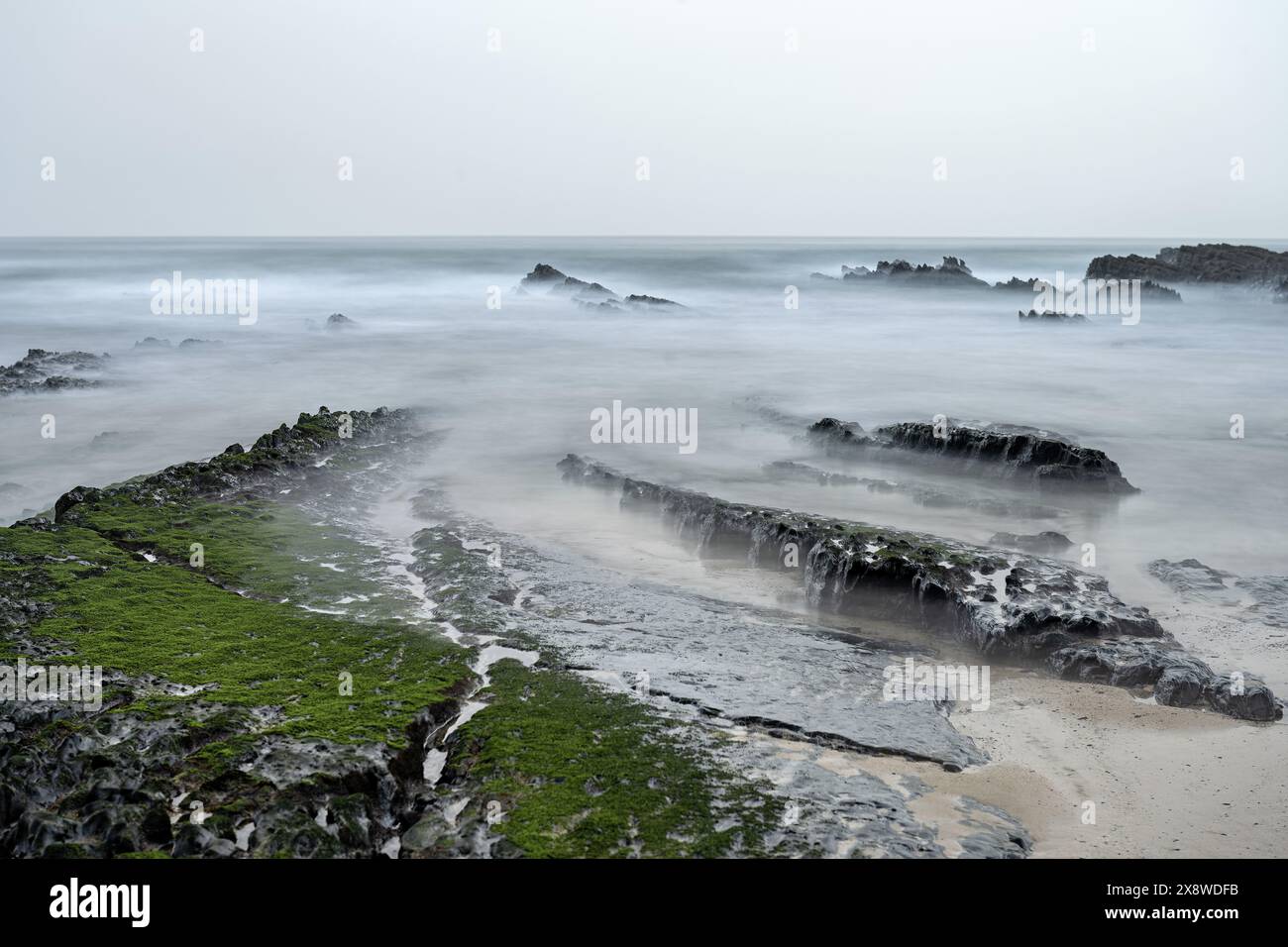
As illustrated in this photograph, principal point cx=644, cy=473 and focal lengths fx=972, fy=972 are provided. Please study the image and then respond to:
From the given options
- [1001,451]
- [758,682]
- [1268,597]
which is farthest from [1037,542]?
[758,682]

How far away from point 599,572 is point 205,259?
430ft

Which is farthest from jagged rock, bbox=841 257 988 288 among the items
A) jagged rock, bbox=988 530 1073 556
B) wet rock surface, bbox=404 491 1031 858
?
wet rock surface, bbox=404 491 1031 858

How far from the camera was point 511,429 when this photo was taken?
2684cm

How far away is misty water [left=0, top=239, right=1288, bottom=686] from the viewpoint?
60.5ft

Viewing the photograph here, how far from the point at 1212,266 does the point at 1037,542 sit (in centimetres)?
5962

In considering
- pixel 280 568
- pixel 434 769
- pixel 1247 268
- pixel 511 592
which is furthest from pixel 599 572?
pixel 1247 268

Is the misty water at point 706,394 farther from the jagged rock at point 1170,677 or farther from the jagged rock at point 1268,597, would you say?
the jagged rock at point 1170,677

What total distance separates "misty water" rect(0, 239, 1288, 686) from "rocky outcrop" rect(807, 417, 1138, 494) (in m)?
1.04

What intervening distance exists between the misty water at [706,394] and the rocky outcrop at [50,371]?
828 mm

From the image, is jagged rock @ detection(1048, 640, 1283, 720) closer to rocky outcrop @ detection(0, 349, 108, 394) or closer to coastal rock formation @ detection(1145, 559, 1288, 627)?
coastal rock formation @ detection(1145, 559, 1288, 627)

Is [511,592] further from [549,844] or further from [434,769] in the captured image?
[549,844]

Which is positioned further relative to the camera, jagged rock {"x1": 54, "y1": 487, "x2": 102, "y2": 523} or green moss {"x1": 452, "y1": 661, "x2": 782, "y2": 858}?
jagged rock {"x1": 54, "y1": 487, "x2": 102, "y2": 523}

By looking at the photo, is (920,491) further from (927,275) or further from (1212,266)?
(927,275)

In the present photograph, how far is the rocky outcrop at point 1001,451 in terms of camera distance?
792 inches
